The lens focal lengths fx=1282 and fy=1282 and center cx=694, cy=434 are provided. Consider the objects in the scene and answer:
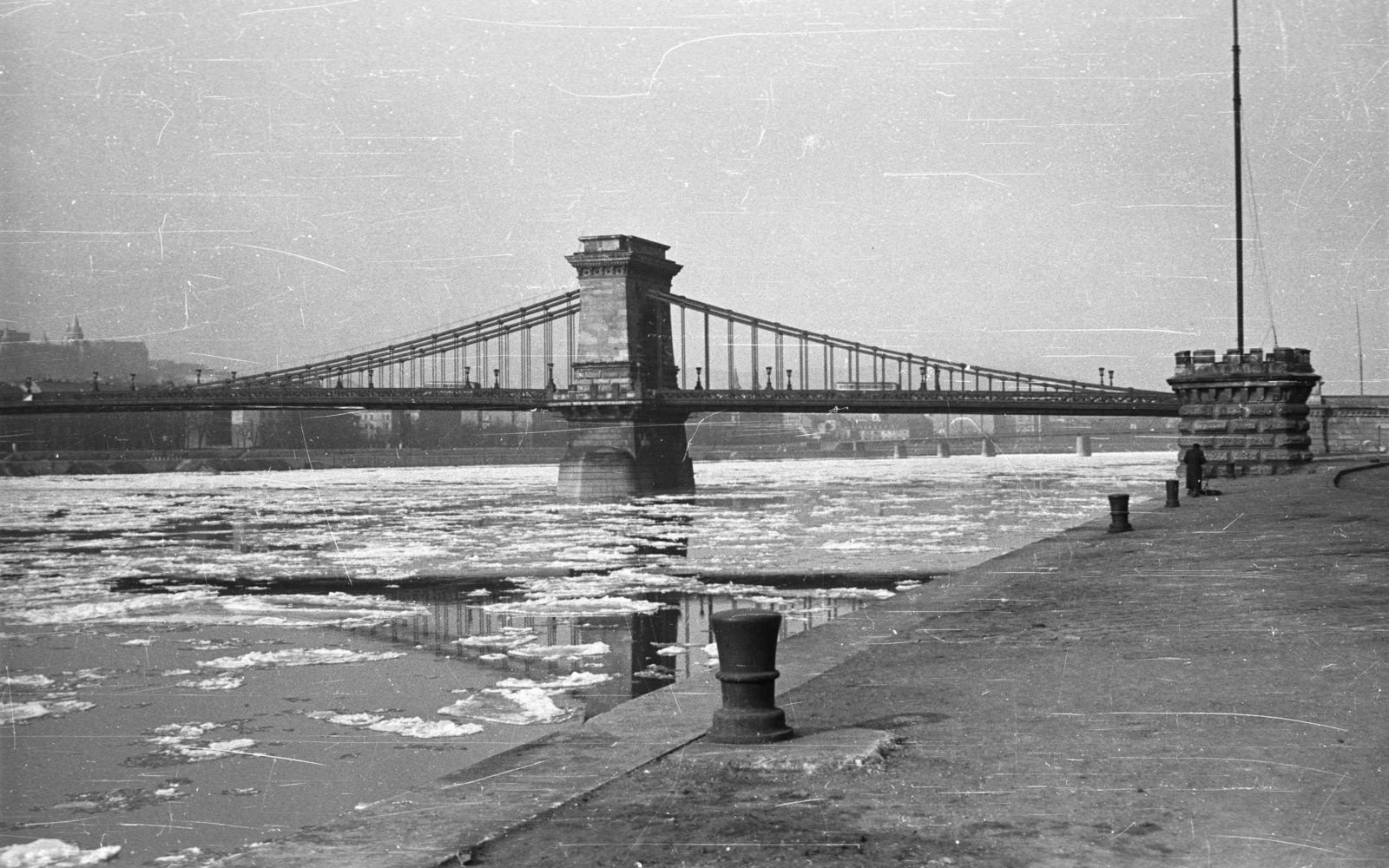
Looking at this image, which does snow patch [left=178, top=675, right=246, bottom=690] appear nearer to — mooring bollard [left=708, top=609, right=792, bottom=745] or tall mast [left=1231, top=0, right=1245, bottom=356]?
mooring bollard [left=708, top=609, right=792, bottom=745]

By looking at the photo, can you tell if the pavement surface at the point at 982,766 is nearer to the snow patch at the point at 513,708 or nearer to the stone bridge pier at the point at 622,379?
the snow patch at the point at 513,708

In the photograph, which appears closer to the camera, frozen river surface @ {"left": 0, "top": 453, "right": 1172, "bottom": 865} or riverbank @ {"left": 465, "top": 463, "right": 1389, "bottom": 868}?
riverbank @ {"left": 465, "top": 463, "right": 1389, "bottom": 868}

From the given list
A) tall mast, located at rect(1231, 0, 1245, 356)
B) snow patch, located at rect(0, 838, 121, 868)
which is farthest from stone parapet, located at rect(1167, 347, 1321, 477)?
snow patch, located at rect(0, 838, 121, 868)

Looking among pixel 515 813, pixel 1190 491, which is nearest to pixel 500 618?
pixel 515 813

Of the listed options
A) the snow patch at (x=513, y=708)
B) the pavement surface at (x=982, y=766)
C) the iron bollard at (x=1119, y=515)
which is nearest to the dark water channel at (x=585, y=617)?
the snow patch at (x=513, y=708)

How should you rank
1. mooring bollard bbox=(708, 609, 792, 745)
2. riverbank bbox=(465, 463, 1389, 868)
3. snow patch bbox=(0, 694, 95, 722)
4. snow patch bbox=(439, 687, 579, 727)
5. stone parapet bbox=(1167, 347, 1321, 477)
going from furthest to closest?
stone parapet bbox=(1167, 347, 1321, 477)
snow patch bbox=(0, 694, 95, 722)
snow patch bbox=(439, 687, 579, 727)
mooring bollard bbox=(708, 609, 792, 745)
riverbank bbox=(465, 463, 1389, 868)

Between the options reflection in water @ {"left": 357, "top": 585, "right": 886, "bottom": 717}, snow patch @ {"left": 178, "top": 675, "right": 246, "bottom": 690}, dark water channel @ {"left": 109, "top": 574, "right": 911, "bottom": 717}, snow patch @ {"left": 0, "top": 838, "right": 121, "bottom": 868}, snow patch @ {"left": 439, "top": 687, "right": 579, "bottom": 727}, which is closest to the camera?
snow patch @ {"left": 0, "top": 838, "right": 121, "bottom": 868}
